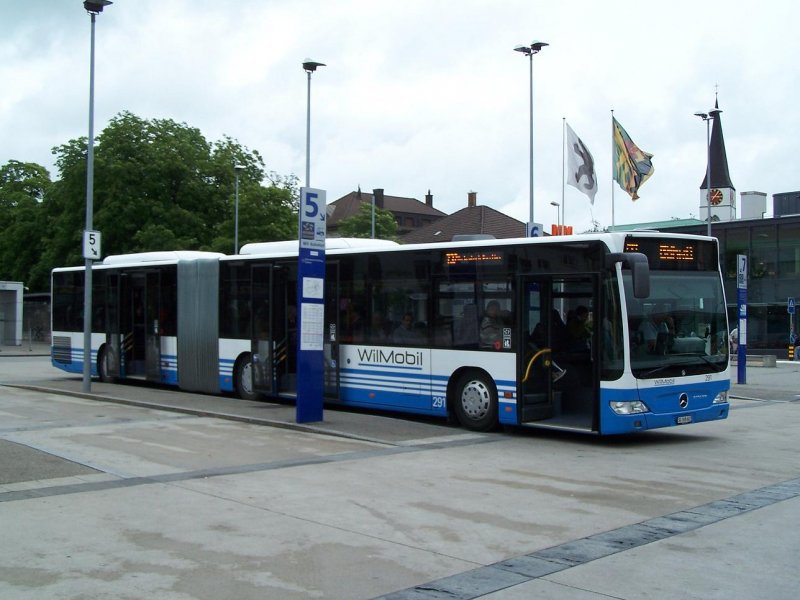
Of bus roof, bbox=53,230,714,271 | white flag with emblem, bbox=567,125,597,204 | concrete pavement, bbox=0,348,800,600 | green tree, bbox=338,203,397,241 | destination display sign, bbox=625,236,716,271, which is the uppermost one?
green tree, bbox=338,203,397,241

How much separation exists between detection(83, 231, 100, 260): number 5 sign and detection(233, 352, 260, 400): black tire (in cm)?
403

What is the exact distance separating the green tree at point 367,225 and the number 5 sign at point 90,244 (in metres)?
48.7

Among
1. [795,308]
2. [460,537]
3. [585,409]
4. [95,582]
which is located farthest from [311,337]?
[795,308]

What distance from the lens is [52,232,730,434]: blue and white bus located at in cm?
1266

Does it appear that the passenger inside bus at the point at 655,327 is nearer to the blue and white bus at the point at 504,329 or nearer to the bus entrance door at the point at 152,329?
the blue and white bus at the point at 504,329

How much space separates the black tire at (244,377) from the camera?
1869 cm

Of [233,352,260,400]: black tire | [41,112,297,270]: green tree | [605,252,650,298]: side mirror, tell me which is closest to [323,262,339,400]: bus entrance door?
[233,352,260,400]: black tire

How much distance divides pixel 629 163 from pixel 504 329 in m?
19.8

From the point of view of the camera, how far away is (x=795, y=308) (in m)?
48.2

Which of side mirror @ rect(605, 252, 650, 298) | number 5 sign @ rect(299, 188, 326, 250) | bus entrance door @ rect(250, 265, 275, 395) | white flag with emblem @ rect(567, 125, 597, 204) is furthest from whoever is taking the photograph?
white flag with emblem @ rect(567, 125, 597, 204)

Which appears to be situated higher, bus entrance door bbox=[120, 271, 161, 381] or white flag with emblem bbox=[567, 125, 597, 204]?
white flag with emblem bbox=[567, 125, 597, 204]

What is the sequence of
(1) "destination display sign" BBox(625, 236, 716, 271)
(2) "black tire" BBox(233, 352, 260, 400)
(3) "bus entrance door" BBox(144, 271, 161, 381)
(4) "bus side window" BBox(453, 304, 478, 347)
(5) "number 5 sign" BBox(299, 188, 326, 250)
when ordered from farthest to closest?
1. (3) "bus entrance door" BBox(144, 271, 161, 381)
2. (2) "black tire" BBox(233, 352, 260, 400)
3. (5) "number 5 sign" BBox(299, 188, 326, 250)
4. (4) "bus side window" BBox(453, 304, 478, 347)
5. (1) "destination display sign" BBox(625, 236, 716, 271)

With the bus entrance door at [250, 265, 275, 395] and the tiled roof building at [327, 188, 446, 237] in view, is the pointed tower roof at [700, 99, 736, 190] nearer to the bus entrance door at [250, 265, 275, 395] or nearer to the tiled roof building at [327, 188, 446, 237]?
the tiled roof building at [327, 188, 446, 237]

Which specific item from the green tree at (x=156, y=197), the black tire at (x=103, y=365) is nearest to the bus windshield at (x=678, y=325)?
the black tire at (x=103, y=365)
